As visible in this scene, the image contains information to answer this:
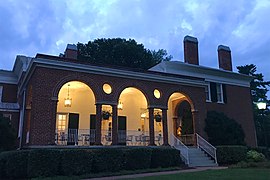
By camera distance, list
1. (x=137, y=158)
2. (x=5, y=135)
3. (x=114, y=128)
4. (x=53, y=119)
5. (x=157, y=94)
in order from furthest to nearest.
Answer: (x=157, y=94) < (x=114, y=128) < (x=5, y=135) < (x=53, y=119) < (x=137, y=158)

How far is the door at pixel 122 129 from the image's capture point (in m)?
17.6

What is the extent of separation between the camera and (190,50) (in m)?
25.1

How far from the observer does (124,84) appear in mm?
17266

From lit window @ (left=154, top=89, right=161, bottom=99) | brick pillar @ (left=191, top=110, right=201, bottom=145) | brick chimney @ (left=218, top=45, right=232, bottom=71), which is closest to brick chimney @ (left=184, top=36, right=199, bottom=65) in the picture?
brick chimney @ (left=218, top=45, right=232, bottom=71)

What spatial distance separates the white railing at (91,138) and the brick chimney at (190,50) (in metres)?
8.42

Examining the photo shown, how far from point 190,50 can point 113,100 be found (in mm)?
11182

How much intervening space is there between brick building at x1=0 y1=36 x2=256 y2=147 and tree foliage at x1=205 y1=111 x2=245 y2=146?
612mm

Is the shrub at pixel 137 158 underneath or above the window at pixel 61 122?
underneath

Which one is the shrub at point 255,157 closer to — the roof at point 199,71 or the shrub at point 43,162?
the roof at point 199,71

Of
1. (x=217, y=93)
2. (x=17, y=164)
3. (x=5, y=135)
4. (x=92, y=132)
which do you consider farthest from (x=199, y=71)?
(x=17, y=164)

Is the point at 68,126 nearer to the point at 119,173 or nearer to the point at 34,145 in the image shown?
the point at 34,145

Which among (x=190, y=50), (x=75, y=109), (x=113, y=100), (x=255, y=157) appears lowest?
(x=255, y=157)

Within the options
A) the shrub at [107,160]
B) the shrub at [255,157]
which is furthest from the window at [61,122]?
the shrub at [255,157]

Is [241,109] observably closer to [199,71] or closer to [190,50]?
[199,71]
